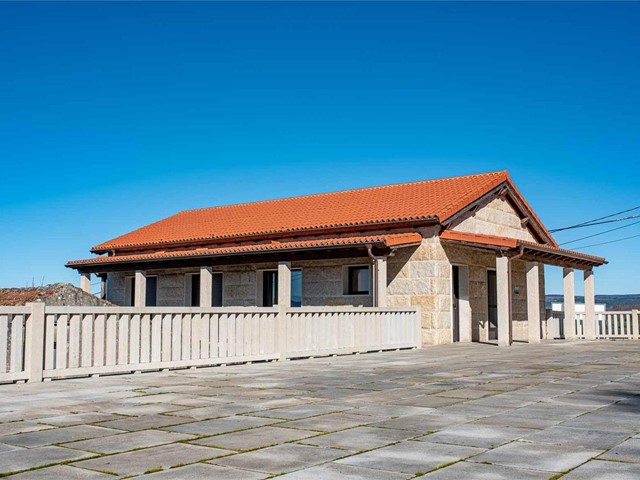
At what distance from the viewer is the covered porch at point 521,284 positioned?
17.5m

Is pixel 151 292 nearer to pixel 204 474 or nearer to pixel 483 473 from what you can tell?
pixel 204 474

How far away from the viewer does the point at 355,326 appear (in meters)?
14.3

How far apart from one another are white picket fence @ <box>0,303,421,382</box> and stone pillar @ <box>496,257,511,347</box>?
170 inches

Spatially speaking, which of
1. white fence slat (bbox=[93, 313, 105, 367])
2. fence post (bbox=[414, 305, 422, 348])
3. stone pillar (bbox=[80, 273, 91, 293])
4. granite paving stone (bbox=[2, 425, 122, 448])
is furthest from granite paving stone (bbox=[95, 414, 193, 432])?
stone pillar (bbox=[80, 273, 91, 293])

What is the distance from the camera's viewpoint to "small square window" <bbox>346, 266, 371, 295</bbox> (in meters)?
19.1

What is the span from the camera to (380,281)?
56.3ft

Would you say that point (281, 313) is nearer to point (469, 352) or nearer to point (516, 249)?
point (469, 352)

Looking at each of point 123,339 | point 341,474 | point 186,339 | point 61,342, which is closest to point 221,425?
point 341,474

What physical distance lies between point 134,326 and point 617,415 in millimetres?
6272

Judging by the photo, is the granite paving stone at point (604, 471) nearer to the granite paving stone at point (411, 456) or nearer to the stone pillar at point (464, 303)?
the granite paving stone at point (411, 456)

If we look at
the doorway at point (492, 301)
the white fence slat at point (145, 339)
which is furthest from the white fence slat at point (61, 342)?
the doorway at point (492, 301)

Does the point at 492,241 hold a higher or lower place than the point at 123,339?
higher

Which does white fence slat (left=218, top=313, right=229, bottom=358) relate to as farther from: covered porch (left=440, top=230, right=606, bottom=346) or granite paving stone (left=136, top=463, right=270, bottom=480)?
covered porch (left=440, top=230, right=606, bottom=346)

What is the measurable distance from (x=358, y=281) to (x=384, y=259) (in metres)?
2.01
